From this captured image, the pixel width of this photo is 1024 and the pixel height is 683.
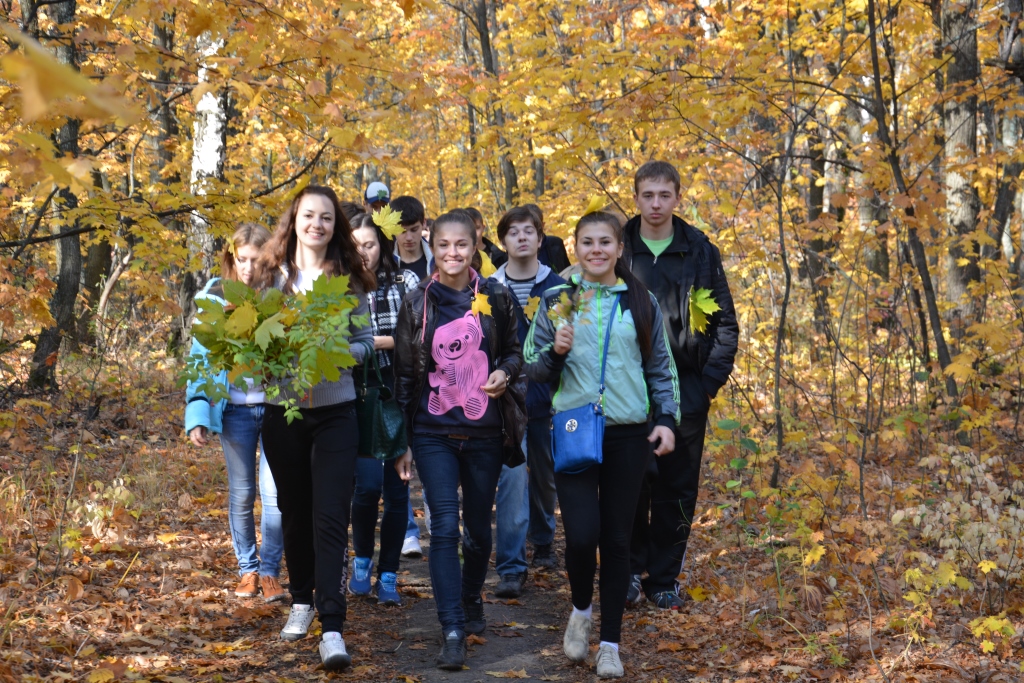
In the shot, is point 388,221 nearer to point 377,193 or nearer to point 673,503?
point 377,193

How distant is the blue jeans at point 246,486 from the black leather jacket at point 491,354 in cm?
124

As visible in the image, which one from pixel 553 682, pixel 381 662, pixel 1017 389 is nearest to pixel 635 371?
pixel 553 682

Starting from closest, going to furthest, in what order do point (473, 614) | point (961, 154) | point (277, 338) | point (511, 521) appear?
1. point (277, 338)
2. point (473, 614)
3. point (511, 521)
4. point (961, 154)

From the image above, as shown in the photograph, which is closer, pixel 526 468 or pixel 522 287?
pixel 526 468

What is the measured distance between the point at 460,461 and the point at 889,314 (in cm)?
649

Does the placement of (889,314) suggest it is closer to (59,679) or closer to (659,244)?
(659,244)

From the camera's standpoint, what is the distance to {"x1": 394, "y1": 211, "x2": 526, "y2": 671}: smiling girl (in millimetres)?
4406

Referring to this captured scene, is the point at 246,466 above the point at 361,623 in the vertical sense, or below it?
above

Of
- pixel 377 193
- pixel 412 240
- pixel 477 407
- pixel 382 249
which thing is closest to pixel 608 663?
pixel 477 407

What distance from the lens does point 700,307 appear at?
16.9 ft

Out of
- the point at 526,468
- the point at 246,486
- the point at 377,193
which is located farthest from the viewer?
the point at 377,193

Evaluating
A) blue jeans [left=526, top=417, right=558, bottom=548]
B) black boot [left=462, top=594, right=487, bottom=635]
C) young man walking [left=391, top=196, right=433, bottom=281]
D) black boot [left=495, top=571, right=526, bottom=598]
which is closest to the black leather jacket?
black boot [left=462, top=594, right=487, bottom=635]

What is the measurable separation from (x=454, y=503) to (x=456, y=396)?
1.75 ft

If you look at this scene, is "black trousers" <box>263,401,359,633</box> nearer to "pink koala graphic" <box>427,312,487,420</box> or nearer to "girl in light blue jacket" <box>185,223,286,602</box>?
"pink koala graphic" <box>427,312,487,420</box>
